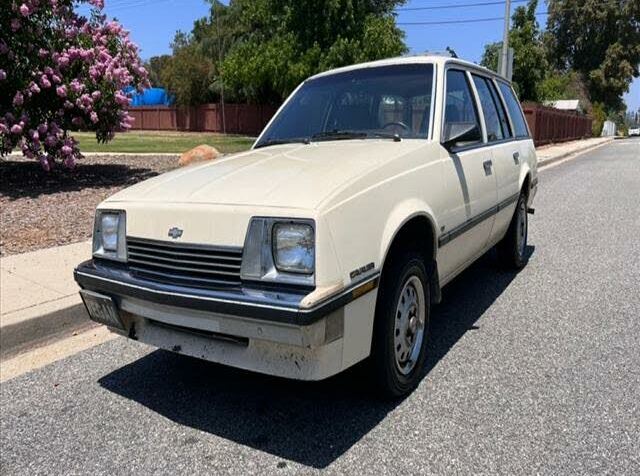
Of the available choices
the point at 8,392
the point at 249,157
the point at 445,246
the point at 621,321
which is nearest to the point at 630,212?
the point at 621,321

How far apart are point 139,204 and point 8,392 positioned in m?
1.55

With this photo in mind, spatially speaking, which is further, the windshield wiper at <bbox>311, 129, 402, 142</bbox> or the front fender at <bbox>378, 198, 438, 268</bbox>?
the windshield wiper at <bbox>311, 129, 402, 142</bbox>

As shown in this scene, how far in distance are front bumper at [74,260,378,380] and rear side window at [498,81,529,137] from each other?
11.9 feet

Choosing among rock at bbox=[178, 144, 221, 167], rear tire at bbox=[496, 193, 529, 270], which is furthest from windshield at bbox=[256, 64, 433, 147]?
rock at bbox=[178, 144, 221, 167]

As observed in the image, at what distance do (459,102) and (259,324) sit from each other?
263 centimetres

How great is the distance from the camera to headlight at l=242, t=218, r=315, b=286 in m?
2.67

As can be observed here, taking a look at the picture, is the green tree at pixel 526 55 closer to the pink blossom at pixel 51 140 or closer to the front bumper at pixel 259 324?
the pink blossom at pixel 51 140

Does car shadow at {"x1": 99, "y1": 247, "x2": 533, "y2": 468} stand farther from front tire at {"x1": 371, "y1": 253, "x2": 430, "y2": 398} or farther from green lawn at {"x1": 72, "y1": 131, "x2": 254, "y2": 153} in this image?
green lawn at {"x1": 72, "y1": 131, "x2": 254, "y2": 153}

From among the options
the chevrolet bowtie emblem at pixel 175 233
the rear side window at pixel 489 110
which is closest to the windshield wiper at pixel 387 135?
the rear side window at pixel 489 110

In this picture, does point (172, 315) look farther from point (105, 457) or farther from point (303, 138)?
point (303, 138)

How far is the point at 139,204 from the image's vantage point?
3.18 m

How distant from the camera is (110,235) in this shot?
332 centimetres

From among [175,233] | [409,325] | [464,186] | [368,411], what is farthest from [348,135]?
[368,411]

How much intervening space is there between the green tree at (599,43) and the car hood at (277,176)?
72348 mm
